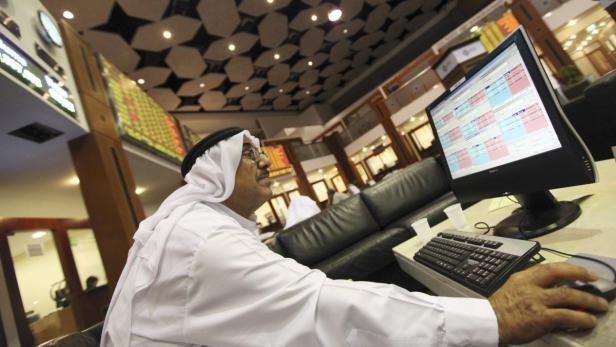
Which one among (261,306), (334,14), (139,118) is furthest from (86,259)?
(334,14)

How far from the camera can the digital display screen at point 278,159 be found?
9.11m

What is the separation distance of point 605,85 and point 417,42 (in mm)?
11364

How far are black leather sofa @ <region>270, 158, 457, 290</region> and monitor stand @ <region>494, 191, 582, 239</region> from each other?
1.61 m

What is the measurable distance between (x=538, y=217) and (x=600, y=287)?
0.52 meters

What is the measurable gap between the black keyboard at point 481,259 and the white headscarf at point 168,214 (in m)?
0.75

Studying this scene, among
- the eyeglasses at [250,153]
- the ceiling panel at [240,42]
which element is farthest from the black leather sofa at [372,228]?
the ceiling panel at [240,42]

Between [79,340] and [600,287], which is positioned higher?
[79,340]

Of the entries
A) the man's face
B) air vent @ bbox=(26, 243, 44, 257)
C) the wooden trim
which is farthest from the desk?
air vent @ bbox=(26, 243, 44, 257)

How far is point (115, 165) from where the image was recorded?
2654 mm

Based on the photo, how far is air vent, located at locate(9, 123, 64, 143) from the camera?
2.02 m

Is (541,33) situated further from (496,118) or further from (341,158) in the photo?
(496,118)

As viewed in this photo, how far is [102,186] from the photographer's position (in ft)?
8.14

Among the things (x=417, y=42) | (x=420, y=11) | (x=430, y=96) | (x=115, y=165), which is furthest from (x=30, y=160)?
(x=417, y=42)

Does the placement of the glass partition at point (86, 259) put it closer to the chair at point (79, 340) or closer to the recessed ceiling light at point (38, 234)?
the recessed ceiling light at point (38, 234)
